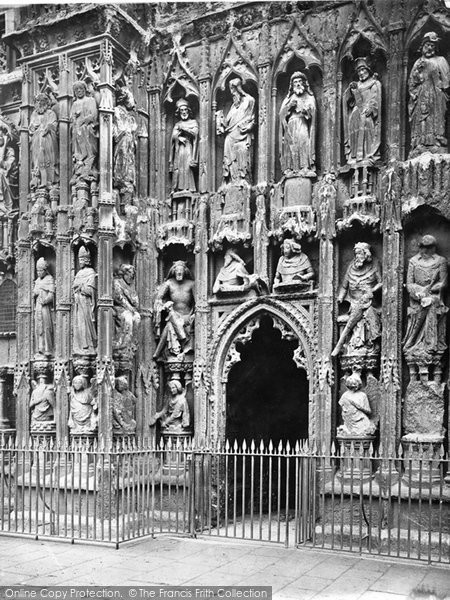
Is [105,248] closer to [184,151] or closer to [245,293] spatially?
[184,151]

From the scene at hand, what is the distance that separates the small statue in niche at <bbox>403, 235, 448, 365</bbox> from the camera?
9.98 meters

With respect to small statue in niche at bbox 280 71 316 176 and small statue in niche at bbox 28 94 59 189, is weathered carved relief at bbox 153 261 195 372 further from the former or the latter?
small statue in niche at bbox 28 94 59 189

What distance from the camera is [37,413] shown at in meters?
12.4

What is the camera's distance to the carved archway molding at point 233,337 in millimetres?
11453

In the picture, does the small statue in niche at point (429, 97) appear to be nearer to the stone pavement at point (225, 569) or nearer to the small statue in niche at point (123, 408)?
the stone pavement at point (225, 569)

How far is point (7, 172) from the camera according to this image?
13.6 meters

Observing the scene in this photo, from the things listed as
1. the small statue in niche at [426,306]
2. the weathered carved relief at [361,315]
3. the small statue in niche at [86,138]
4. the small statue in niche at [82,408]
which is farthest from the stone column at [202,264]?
the small statue in niche at [426,306]

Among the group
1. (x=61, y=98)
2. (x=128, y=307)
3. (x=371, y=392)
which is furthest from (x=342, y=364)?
(x=61, y=98)

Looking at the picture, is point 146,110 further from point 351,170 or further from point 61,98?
point 351,170

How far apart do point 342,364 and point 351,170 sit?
2963 millimetres

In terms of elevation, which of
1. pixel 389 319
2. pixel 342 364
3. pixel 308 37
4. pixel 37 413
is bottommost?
pixel 37 413

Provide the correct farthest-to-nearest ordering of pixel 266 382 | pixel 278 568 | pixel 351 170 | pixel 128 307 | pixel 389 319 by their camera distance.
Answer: pixel 266 382, pixel 128 307, pixel 351 170, pixel 389 319, pixel 278 568

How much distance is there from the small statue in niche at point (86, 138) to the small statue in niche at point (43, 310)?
69.9 inches

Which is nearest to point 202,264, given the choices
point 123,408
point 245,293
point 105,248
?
point 245,293
